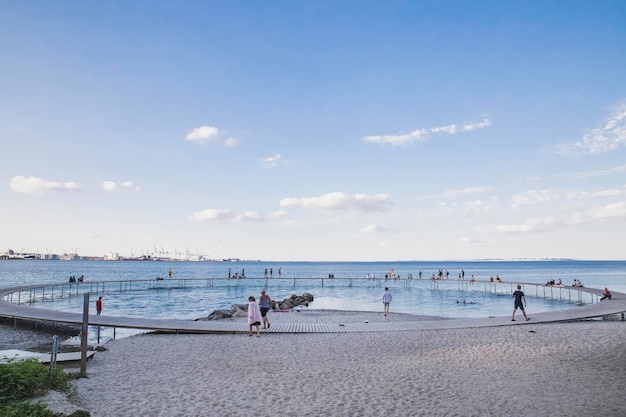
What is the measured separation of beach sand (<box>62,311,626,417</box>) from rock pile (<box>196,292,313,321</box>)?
8.06 meters

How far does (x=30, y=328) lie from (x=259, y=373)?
15.4 metres

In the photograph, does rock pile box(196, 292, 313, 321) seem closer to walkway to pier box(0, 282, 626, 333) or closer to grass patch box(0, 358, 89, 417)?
walkway to pier box(0, 282, 626, 333)

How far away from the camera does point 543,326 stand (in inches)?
Result: 640

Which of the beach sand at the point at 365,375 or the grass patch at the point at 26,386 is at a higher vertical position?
the grass patch at the point at 26,386

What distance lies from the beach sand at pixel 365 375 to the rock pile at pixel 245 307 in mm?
8061

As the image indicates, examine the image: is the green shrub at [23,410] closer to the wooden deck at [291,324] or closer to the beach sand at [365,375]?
the beach sand at [365,375]

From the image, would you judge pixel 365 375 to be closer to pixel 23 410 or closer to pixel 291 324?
pixel 23 410

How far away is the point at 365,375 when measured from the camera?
32.3ft

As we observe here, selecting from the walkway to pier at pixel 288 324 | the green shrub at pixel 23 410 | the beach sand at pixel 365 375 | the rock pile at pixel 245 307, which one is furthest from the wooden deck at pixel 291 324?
the green shrub at pixel 23 410

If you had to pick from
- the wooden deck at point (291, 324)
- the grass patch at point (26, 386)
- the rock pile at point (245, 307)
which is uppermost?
the grass patch at point (26, 386)

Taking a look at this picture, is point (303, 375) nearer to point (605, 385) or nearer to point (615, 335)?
point (605, 385)

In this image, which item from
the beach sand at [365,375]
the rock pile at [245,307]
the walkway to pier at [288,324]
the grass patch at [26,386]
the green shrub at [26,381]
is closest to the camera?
the grass patch at [26,386]

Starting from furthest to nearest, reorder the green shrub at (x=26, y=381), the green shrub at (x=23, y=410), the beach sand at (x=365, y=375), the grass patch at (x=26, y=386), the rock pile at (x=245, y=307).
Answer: the rock pile at (x=245, y=307) < the beach sand at (x=365, y=375) < the green shrub at (x=26, y=381) < the grass patch at (x=26, y=386) < the green shrub at (x=23, y=410)

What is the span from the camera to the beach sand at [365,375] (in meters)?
7.63
